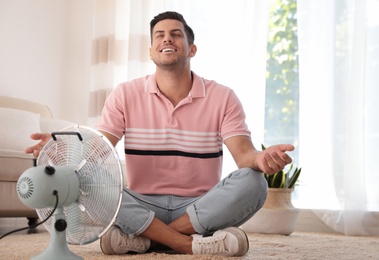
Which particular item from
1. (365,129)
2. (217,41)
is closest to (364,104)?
(365,129)

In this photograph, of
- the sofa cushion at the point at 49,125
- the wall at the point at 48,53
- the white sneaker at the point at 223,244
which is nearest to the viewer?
the white sneaker at the point at 223,244

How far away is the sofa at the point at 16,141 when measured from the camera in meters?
2.73

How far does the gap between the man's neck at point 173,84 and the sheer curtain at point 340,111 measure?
1.55 m

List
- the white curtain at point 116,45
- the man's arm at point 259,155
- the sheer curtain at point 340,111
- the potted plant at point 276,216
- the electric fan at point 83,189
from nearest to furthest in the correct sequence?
the electric fan at point 83,189 → the man's arm at point 259,155 → the potted plant at point 276,216 → the sheer curtain at point 340,111 → the white curtain at point 116,45

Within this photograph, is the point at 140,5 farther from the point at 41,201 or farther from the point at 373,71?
the point at 41,201

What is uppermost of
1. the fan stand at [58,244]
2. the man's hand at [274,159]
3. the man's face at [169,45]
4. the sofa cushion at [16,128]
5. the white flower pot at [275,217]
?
the man's face at [169,45]

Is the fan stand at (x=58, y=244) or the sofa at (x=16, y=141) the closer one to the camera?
the fan stand at (x=58, y=244)

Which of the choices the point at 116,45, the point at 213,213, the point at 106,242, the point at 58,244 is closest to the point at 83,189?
the point at 58,244

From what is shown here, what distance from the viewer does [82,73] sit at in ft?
14.4

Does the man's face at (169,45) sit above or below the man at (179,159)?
above

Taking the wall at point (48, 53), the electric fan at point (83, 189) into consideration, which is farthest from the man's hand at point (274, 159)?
the wall at point (48, 53)

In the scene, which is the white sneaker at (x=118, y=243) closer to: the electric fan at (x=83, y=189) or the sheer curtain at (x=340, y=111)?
the electric fan at (x=83, y=189)

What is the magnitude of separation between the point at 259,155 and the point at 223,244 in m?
0.30

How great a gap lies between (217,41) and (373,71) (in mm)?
1071
